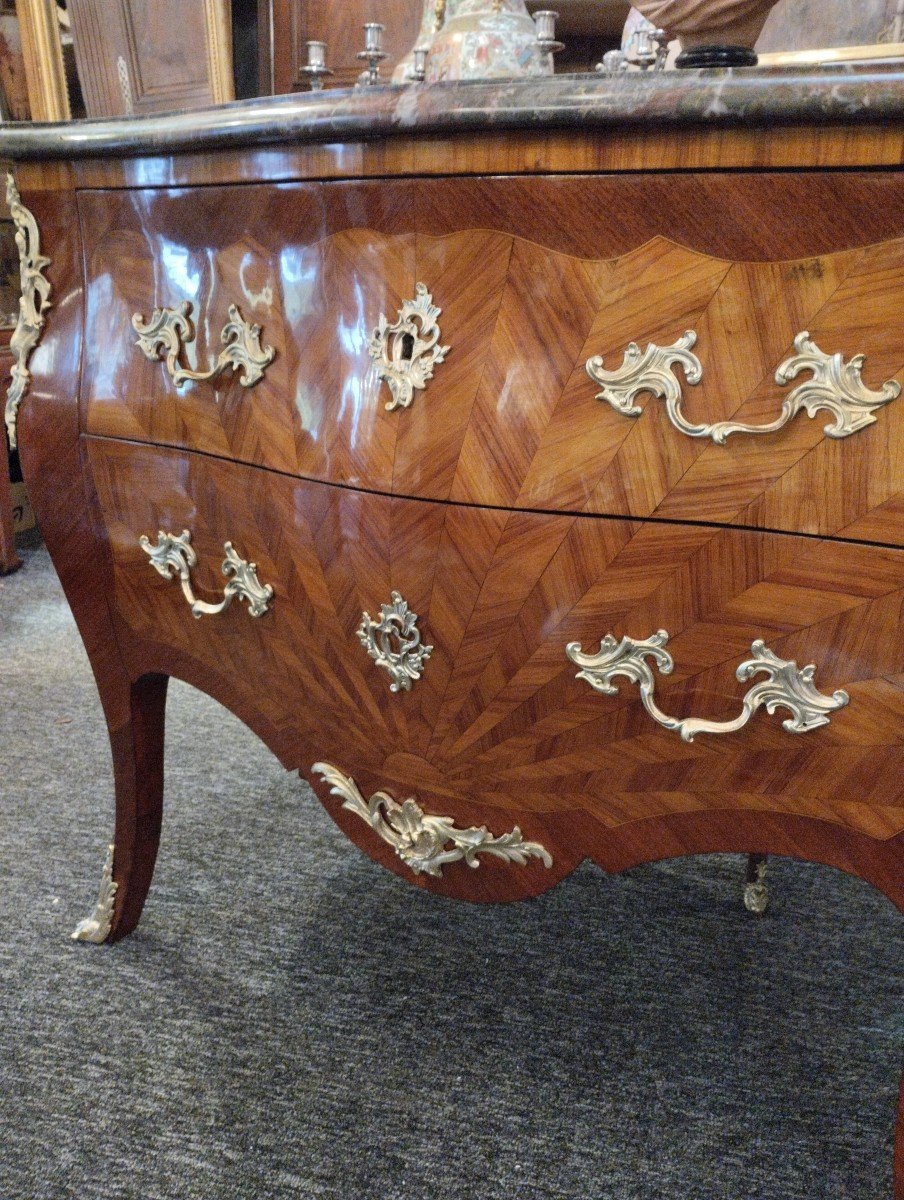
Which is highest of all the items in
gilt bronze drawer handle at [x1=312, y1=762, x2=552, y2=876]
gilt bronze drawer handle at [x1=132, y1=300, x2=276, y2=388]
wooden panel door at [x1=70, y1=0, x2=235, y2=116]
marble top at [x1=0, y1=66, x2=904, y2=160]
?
wooden panel door at [x1=70, y1=0, x2=235, y2=116]

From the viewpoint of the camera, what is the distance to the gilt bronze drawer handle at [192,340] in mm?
679

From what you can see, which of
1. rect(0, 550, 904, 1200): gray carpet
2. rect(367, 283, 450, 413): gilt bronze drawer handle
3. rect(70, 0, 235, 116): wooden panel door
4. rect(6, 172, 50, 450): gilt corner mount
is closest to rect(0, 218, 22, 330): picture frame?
rect(70, 0, 235, 116): wooden panel door

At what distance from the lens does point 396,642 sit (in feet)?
2.22

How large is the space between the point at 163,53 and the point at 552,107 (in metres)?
1.07

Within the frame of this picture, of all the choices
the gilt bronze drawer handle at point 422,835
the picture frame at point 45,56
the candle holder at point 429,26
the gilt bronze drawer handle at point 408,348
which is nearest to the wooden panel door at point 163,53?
the candle holder at point 429,26

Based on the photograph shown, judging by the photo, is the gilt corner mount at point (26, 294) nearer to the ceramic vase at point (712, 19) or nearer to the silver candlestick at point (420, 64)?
the silver candlestick at point (420, 64)

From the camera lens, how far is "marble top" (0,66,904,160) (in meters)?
0.44

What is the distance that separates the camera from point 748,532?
536 millimetres

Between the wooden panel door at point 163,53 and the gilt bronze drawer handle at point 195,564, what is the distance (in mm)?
735

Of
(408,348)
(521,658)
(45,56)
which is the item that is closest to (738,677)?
(521,658)

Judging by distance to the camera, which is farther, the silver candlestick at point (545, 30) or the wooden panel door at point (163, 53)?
the wooden panel door at point (163, 53)

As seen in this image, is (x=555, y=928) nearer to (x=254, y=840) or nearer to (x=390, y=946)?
(x=390, y=946)

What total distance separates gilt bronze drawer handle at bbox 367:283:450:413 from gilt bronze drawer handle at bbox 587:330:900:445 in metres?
0.11

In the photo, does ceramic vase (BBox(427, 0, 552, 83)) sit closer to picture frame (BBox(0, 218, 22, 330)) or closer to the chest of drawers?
the chest of drawers
